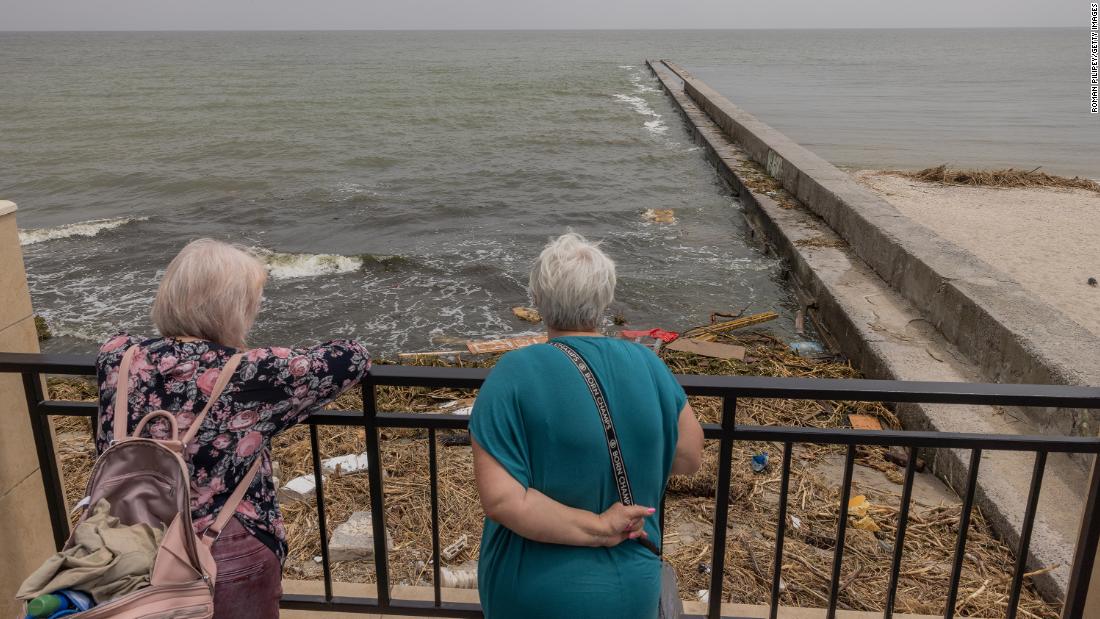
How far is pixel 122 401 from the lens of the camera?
6.19 ft

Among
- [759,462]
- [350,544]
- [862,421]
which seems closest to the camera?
[350,544]

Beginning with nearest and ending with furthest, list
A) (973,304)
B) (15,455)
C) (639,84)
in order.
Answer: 1. (15,455)
2. (973,304)
3. (639,84)

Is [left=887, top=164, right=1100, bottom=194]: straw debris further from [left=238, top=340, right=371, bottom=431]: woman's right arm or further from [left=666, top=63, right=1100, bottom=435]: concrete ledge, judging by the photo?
[left=238, top=340, right=371, bottom=431]: woman's right arm

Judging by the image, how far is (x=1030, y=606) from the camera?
3.59m

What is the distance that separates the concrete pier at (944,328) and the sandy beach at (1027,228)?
1.09m

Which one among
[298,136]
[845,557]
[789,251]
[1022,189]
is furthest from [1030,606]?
[298,136]

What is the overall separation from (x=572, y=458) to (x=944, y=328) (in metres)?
5.87

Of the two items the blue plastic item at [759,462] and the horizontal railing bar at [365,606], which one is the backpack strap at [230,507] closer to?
the horizontal railing bar at [365,606]

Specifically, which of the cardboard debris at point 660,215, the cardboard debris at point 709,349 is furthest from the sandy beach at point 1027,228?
the cardboard debris at point 660,215

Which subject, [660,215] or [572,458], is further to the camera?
[660,215]

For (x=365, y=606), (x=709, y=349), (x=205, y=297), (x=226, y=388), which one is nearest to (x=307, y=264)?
(x=709, y=349)

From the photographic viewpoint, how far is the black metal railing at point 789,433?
226 centimetres

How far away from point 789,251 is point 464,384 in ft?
29.7

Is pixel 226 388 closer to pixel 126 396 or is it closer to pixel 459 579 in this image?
pixel 126 396
